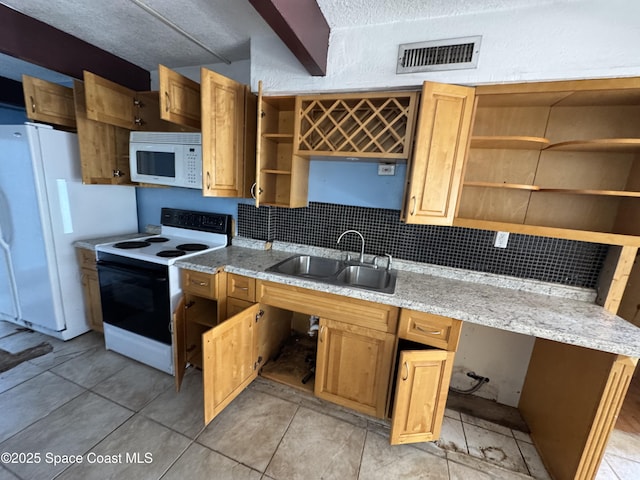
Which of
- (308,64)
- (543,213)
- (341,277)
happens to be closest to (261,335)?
(341,277)

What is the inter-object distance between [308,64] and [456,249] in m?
1.50

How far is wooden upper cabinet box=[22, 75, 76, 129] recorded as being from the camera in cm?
190

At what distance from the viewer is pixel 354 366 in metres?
1.56

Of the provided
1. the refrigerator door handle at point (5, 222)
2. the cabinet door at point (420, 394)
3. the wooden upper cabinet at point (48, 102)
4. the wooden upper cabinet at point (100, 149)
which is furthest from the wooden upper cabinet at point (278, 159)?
the refrigerator door handle at point (5, 222)

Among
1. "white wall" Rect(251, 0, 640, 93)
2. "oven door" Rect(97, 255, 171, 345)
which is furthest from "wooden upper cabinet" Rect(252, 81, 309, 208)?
"oven door" Rect(97, 255, 171, 345)

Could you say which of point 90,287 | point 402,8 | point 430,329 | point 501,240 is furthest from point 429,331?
point 90,287

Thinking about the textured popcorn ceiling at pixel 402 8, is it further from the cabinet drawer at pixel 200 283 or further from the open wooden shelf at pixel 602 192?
the cabinet drawer at pixel 200 283

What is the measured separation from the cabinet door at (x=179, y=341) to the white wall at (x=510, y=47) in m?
1.68

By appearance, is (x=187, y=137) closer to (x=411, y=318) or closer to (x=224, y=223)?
(x=224, y=223)

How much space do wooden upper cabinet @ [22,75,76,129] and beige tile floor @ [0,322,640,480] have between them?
1937 millimetres

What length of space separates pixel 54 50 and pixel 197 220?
149cm

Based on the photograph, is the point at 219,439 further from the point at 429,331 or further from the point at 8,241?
the point at 8,241

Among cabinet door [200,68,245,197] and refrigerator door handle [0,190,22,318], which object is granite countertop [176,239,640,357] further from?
refrigerator door handle [0,190,22,318]

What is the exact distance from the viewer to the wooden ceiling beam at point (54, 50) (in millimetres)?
1622
